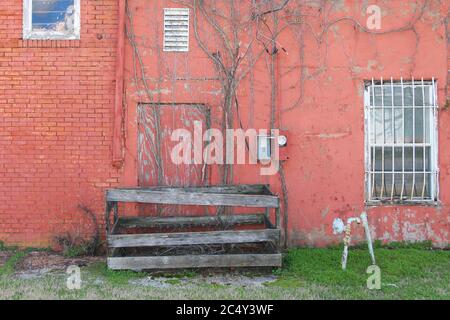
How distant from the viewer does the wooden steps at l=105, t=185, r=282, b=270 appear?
20.3ft

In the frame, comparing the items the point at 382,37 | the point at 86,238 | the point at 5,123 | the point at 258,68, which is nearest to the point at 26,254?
the point at 86,238

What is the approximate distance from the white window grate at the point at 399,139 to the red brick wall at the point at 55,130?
3907 millimetres

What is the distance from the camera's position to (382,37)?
7.53m

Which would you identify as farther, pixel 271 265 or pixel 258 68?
pixel 258 68

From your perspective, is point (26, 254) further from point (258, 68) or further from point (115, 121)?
point (258, 68)

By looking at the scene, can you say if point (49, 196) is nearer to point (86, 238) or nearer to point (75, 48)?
point (86, 238)

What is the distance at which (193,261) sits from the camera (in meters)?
6.19

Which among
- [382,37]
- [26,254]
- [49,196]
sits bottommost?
[26,254]

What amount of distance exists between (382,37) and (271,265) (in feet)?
12.6

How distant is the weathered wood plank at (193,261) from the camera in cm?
616

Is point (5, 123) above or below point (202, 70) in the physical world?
below
